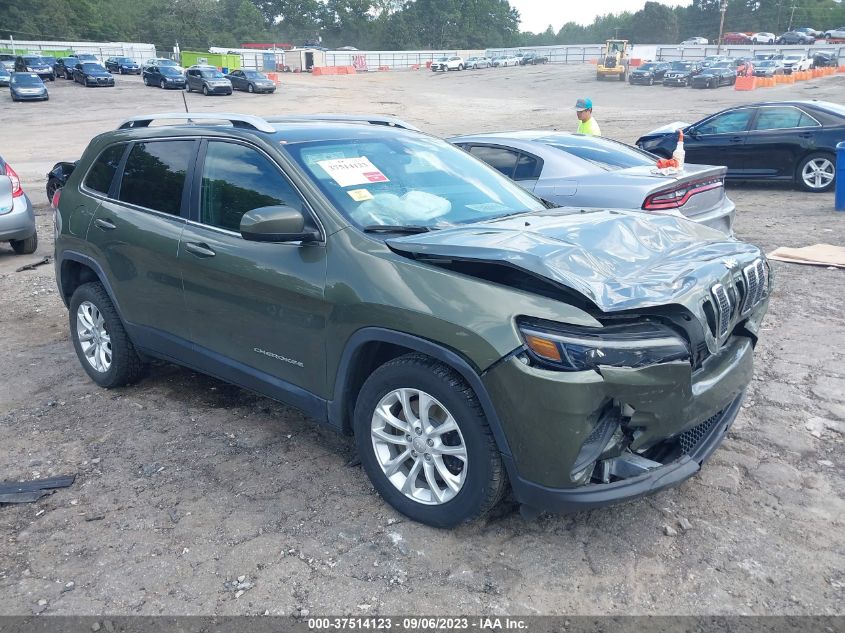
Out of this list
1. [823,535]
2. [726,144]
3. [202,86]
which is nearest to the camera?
[823,535]

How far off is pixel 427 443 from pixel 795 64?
186 ft

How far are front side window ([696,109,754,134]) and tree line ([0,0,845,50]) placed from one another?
9340cm

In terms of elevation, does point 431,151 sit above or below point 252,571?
above

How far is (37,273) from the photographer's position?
861cm

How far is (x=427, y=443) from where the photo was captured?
322cm

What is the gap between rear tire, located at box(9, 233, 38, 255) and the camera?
9.45 meters

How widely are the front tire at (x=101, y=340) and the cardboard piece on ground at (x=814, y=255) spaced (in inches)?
267

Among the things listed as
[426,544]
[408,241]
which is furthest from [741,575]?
[408,241]

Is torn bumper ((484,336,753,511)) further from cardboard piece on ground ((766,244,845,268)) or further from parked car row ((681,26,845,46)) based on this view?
parked car row ((681,26,845,46))

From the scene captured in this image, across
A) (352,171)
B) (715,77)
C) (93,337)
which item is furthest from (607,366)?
(715,77)

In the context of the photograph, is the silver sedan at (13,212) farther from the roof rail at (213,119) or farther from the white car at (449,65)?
the white car at (449,65)

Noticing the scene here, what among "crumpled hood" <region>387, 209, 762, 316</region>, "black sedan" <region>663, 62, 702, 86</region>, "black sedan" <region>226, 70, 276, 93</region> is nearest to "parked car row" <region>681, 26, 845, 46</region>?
"black sedan" <region>663, 62, 702, 86</region>

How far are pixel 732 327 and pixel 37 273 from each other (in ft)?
25.9

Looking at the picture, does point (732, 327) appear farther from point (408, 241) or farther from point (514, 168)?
point (514, 168)
